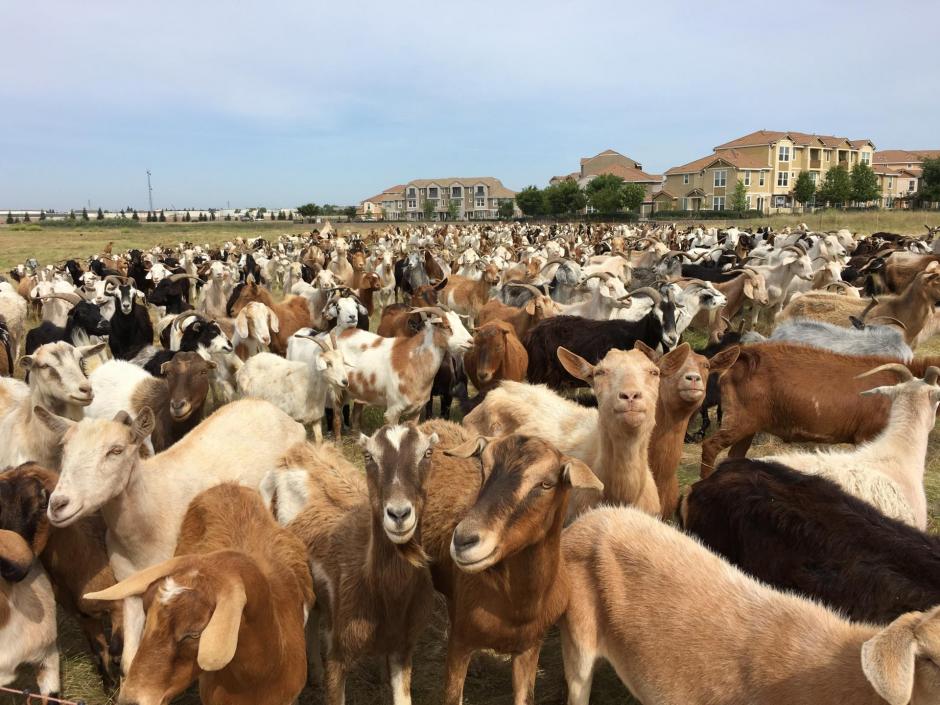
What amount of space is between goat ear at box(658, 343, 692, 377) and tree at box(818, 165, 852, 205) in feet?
245

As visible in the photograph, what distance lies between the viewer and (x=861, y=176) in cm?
6969

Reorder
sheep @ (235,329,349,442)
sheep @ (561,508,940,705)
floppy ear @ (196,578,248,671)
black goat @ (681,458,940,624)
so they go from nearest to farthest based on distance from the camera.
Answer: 1. sheep @ (561,508,940,705)
2. floppy ear @ (196,578,248,671)
3. black goat @ (681,458,940,624)
4. sheep @ (235,329,349,442)

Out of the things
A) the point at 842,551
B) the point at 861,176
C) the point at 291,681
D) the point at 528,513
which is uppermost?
the point at 861,176

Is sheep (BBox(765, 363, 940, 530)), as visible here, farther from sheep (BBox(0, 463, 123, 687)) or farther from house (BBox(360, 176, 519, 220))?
house (BBox(360, 176, 519, 220))

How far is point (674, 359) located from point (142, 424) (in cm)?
391

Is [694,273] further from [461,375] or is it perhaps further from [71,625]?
[71,625]

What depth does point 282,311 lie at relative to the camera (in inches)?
501

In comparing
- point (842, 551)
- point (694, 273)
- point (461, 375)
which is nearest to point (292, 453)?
point (842, 551)

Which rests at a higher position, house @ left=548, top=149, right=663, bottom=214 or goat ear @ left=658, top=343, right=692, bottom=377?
house @ left=548, top=149, right=663, bottom=214

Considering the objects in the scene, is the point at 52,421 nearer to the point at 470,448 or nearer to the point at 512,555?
the point at 470,448

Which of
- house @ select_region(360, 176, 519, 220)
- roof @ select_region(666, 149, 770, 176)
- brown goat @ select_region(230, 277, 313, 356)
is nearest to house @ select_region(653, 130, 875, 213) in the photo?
roof @ select_region(666, 149, 770, 176)

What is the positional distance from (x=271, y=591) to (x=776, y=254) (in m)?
→ 16.3

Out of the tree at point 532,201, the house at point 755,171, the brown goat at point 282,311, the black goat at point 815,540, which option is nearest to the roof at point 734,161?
the house at point 755,171

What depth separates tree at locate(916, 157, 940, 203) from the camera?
201 ft
